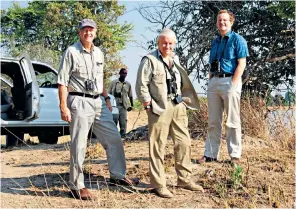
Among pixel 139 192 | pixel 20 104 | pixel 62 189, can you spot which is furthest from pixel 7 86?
pixel 139 192

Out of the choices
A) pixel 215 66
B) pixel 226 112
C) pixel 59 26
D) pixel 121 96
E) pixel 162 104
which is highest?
pixel 59 26

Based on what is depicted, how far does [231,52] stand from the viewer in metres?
5.14

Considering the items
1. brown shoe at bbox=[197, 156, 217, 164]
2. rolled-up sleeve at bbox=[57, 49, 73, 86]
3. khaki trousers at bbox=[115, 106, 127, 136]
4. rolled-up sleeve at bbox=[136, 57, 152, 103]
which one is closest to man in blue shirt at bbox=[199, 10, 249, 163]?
brown shoe at bbox=[197, 156, 217, 164]

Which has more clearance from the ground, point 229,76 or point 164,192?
point 229,76

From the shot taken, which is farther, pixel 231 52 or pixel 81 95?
pixel 231 52

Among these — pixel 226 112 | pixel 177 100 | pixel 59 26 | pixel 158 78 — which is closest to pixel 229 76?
pixel 226 112

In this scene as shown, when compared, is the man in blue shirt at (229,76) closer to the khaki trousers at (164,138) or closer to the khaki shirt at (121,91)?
the khaki trousers at (164,138)

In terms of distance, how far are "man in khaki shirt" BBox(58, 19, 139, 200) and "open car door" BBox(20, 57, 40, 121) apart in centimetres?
417

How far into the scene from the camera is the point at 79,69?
437 cm

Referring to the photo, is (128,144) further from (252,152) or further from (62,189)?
(62,189)

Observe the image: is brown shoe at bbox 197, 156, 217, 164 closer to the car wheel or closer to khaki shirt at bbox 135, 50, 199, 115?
khaki shirt at bbox 135, 50, 199, 115

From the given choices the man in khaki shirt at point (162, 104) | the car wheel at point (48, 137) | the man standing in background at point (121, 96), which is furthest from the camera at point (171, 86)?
the car wheel at point (48, 137)

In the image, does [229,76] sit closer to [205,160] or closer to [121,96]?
[205,160]

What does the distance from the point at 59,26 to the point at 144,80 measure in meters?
26.2
